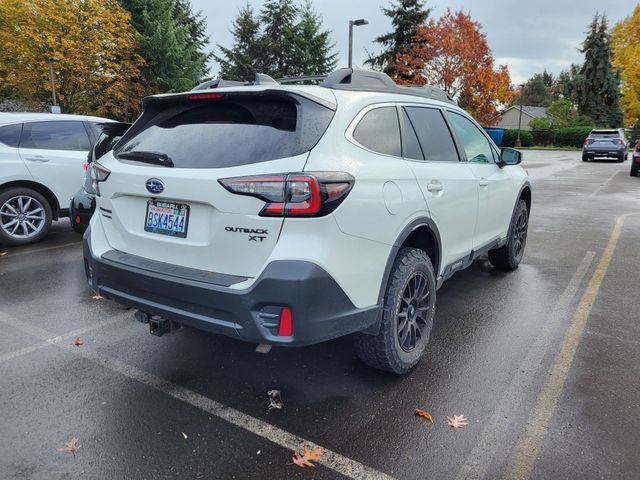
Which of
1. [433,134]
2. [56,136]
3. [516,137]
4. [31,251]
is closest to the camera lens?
[433,134]

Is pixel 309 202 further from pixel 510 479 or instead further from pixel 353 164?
pixel 510 479

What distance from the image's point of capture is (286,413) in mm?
2863

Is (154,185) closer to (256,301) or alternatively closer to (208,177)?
(208,177)

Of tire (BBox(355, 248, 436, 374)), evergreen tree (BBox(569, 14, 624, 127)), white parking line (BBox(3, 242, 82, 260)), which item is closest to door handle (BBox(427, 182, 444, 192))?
tire (BBox(355, 248, 436, 374))

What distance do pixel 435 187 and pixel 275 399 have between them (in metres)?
1.75

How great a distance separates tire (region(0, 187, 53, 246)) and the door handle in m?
5.76

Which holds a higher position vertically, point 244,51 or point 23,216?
point 244,51

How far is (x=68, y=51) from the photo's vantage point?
981 inches

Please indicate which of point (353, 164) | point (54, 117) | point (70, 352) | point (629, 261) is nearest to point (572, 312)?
point (629, 261)

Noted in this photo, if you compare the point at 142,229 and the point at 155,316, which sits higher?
the point at 142,229

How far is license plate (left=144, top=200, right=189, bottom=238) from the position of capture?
8.89 feet

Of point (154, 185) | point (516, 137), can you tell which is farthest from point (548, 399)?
point (516, 137)

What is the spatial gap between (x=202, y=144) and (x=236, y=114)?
0.25 m

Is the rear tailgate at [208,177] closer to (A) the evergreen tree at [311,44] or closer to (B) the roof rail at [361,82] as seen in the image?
(B) the roof rail at [361,82]
